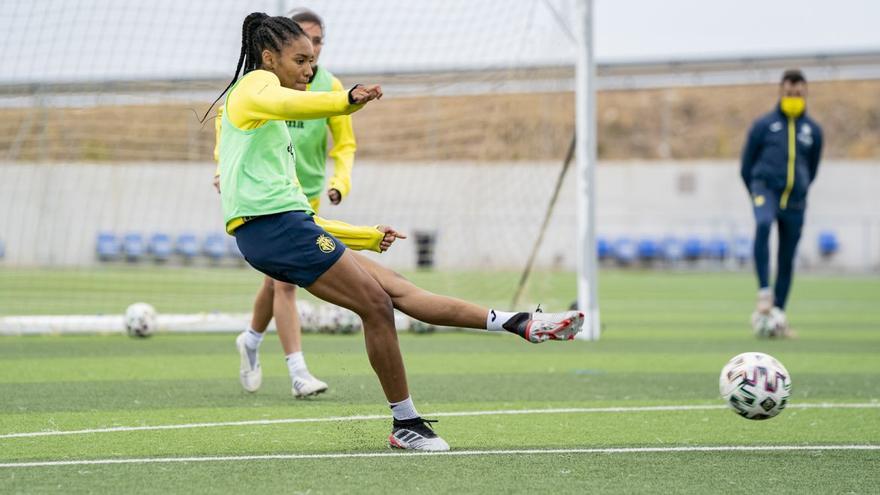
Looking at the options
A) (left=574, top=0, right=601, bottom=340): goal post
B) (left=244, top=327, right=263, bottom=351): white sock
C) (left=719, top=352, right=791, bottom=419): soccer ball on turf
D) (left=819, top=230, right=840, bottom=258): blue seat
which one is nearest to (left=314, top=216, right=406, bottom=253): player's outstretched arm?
(left=719, top=352, right=791, bottom=419): soccer ball on turf

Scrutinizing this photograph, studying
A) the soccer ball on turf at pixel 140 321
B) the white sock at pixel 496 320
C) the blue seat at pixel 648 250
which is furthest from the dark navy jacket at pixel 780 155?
the blue seat at pixel 648 250

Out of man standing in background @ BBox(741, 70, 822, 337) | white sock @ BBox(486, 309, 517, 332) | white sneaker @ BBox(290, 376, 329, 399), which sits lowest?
white sneaker @ BBox(290, 376, 329, 399)

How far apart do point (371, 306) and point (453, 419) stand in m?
1.41

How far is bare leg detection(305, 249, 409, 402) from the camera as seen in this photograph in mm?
5270

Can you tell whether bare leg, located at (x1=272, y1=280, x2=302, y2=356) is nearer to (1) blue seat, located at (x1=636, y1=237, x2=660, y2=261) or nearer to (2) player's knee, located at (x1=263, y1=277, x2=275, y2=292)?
(2) player's knee, located at (x1=263, y1=277, x2=275, y2=292)

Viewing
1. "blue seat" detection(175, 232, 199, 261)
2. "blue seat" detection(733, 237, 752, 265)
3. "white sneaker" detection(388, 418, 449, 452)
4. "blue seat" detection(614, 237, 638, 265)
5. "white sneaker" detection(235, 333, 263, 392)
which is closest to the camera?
"white sneaker" detection(388, 418, 449, 452)

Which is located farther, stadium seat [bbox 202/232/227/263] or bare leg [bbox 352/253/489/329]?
stadium seat [bbox 202/232/227/263]

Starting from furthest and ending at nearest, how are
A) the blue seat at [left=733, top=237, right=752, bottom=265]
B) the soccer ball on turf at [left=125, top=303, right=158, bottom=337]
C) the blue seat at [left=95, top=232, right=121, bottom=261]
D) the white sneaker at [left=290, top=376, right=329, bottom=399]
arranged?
the blue seat at [left=733, top=237, right=752, bottom=265] < the blue seat at [left=95, top=232, right=121, bottom=261] < the soccer ball on turf at [left=125, top=303, right=158, bottom=337] < the white sneaker at [left=290, top=376, right=329, bottom=399]

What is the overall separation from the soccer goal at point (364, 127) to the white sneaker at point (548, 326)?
15.3 feet

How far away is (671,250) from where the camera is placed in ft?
122

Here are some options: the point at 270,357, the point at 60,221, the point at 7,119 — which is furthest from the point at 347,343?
the point at 60,221

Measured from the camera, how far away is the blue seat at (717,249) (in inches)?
1427

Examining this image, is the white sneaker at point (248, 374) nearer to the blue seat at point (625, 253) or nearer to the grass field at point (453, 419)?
the grass field at point (453, 419)

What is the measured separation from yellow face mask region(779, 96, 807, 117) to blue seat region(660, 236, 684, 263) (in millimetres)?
24540
